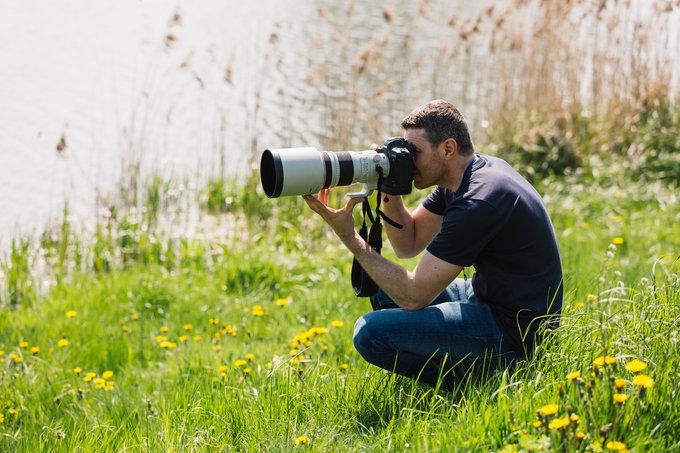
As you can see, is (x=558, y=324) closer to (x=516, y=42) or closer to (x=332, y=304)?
(x=332, y=304)

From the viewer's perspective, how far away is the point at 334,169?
2.68 m

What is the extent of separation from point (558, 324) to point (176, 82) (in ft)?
22.5

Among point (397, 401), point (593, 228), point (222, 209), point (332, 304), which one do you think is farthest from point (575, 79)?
point (397, 401)

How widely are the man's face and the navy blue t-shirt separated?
117mm

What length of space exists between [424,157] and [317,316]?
4.83ft

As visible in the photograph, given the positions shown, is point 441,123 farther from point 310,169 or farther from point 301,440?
point 301,440

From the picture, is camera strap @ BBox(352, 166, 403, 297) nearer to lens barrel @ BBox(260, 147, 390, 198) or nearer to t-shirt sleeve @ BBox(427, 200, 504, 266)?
lens barrel @ BBox(260, 147, 390, 198)

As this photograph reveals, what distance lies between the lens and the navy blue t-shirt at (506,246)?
2543 millimetres

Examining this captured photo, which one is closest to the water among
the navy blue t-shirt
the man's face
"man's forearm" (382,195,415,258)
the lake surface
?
the lake surface

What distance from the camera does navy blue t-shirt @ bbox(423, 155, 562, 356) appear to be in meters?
2.54

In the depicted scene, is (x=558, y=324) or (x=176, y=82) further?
(x=176, y=82)

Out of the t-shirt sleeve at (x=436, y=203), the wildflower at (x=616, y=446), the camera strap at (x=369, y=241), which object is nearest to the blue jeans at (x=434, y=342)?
the camera strap at (x=369, y=241)

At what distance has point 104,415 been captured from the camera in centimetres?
302

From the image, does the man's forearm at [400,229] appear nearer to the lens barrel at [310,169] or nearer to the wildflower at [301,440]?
the lens barrel at [310,169]
